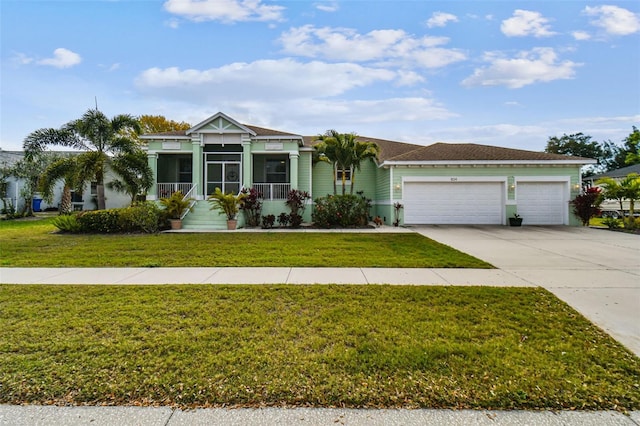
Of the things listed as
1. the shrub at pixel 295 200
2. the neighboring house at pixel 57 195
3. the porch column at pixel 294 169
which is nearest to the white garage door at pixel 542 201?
the shrub at pixel 295 200

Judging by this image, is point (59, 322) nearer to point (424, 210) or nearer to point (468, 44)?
point (424, 210)

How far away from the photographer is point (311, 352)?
9.68ft

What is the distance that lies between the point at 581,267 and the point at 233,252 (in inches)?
321

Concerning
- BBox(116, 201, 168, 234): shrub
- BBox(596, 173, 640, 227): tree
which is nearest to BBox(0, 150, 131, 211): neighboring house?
BBox(116, 201, 168, 234): shrub

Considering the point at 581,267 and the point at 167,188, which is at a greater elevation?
Answer: the point at 167,188

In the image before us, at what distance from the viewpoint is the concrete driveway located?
394cm

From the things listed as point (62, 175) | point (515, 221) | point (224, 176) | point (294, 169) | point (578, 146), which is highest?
point (578, 146)

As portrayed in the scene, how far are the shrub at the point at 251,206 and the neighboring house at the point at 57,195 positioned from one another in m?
14.6

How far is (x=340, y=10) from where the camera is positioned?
1153 centimetres

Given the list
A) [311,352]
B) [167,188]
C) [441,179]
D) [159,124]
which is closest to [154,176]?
[167,188]

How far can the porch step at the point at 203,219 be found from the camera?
1431 cm

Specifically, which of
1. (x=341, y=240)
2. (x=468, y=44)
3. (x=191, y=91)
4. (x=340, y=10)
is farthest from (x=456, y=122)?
(x=191, y=91)

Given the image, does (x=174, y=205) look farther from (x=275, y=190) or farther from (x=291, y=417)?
(x=291, y=417)

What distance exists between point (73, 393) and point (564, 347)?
4.48 meters
